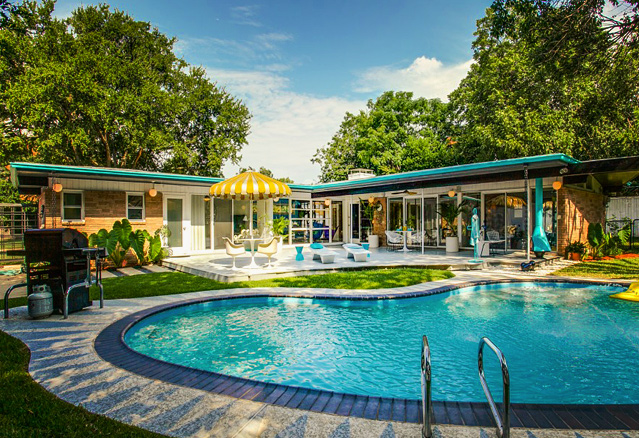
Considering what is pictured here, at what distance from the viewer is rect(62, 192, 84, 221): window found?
40.1ft

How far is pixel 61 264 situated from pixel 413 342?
5.70 m

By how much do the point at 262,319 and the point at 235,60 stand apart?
60.7 feet

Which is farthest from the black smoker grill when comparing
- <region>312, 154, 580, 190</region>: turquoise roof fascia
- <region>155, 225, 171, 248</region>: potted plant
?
<region>312, 154, 580, 190</region>: turquoise roof fascia

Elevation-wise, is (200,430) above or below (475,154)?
below

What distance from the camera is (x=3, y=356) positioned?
163 inches

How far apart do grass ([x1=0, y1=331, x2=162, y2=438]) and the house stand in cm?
964

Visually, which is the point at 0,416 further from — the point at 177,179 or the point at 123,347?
the point at 177,179

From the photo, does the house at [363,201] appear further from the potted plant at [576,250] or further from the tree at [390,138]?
the tree at [390,138]

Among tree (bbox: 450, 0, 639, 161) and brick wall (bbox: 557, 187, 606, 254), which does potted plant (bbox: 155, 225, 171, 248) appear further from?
brick wall (bbox: 557, 187, 606, 254)

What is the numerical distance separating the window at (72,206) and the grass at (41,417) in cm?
1016

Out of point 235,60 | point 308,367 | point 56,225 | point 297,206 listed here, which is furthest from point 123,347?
point 235,60

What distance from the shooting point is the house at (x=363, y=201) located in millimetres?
11688

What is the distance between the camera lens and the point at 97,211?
12.8 metres

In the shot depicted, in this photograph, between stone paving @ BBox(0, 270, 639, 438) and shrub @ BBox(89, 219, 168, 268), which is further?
shrub @ BBox(89, 219, 168, 268)
